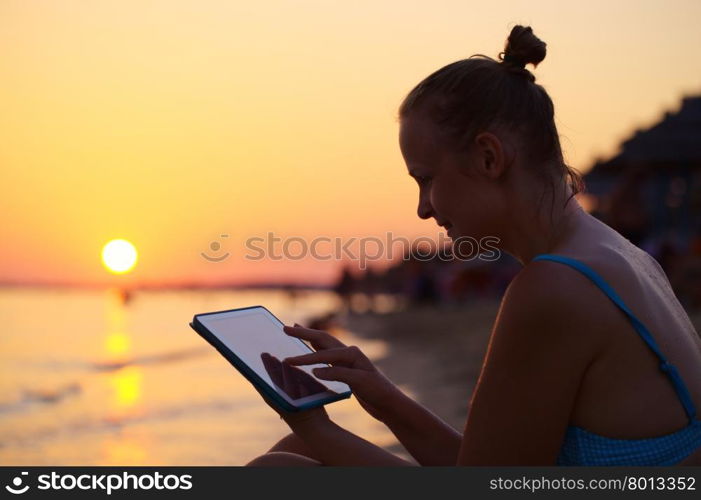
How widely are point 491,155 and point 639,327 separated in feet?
1.52

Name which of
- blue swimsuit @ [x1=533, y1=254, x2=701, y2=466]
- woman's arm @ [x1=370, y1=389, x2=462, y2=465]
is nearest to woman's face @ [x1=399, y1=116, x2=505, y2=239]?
blue swimsuit @ [x1=533, y1=254, x2=701, y2=466]

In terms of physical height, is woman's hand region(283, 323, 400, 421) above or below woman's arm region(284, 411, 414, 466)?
above

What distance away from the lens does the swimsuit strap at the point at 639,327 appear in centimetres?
161

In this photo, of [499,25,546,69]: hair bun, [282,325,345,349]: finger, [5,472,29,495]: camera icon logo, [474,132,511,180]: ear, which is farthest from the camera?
[5,472,29,495]: camera icon logo

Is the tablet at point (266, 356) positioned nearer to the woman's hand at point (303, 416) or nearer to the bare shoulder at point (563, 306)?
the woman's hand at point (303, 416)

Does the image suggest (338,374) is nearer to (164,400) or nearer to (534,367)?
(534,367)

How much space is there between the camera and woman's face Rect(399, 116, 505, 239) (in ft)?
5.93

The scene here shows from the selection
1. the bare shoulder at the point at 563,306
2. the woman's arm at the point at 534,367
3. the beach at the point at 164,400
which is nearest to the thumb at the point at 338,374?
the woman's arm at the point at 534,367

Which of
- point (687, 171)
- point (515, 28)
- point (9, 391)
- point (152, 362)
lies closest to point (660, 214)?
point (687, 171)

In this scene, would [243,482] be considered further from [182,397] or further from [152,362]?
[152,362]

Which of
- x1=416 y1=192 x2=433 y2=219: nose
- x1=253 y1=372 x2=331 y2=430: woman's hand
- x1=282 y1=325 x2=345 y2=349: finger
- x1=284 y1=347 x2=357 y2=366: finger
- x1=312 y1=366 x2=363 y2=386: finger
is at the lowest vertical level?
x1=253 y1=372 x2=331 y2=430: woman's hand

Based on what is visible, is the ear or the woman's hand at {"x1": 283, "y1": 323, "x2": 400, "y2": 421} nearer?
the ear

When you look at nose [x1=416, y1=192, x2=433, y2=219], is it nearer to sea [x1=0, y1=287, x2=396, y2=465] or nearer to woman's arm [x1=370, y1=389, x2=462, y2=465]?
woman's arm [x1=370, y1=389, x2=462, y2=465]

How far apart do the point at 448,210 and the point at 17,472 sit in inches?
61.9
